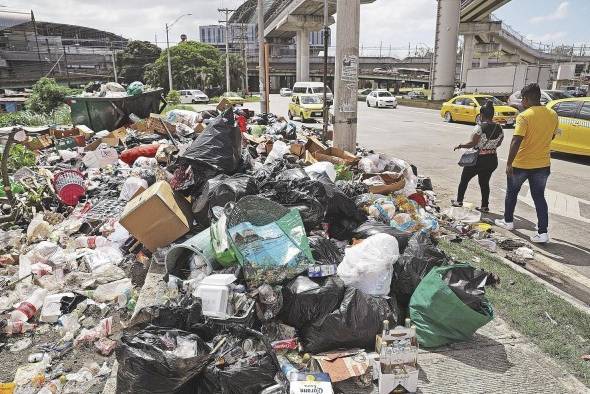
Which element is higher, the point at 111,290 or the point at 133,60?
the point at 133,60

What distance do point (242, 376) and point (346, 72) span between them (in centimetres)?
562

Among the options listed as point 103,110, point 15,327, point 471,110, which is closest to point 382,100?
point 471,110

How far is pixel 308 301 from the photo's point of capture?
3.00 meters

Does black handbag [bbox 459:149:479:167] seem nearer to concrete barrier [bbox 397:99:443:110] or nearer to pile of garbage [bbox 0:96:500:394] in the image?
pile of garbage [bbox 0:96:500:394]

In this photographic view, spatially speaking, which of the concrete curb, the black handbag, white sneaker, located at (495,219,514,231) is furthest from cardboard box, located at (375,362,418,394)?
the black handbag

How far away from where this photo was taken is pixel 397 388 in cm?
260

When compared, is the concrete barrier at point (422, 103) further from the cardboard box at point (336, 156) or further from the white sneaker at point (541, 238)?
the white sneaker at point (541, 238)

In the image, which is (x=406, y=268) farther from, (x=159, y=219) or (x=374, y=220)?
(x=159, y=219)

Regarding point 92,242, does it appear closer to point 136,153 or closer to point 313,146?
point 136,153

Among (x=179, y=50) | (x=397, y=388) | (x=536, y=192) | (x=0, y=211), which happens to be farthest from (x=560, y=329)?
(x=179, y=50)

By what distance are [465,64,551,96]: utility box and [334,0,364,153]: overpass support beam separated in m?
25.7

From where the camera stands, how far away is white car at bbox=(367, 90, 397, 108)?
31984mm

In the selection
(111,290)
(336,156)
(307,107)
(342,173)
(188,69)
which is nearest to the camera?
(111,290)

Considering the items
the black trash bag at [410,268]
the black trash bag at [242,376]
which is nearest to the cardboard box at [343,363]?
the black trash bag at [242,376]
